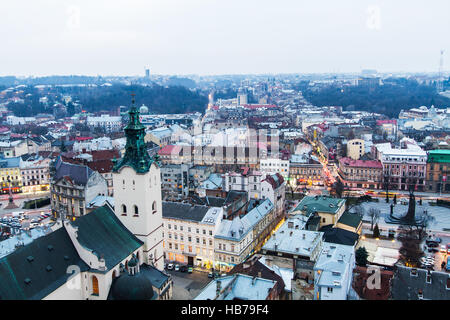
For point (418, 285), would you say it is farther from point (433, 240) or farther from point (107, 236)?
point (433, 240)

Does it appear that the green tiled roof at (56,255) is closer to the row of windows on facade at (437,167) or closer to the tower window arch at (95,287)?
the tower window arch at (95,287)

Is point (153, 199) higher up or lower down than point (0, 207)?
higher up

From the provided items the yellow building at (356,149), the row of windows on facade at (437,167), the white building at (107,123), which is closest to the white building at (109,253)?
the row of windows on facade at (437,167)

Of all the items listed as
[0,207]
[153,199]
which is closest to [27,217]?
[0,207]

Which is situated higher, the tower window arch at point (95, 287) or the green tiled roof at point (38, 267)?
the green tiled roof at point (38, 267)

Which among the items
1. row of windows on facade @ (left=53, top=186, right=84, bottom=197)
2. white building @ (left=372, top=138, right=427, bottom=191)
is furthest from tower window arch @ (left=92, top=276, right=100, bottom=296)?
white building @ (left=372, top=138, right=427, bottom=191)

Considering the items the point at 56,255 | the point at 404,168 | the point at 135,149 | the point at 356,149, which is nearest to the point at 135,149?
the point at 135,149
